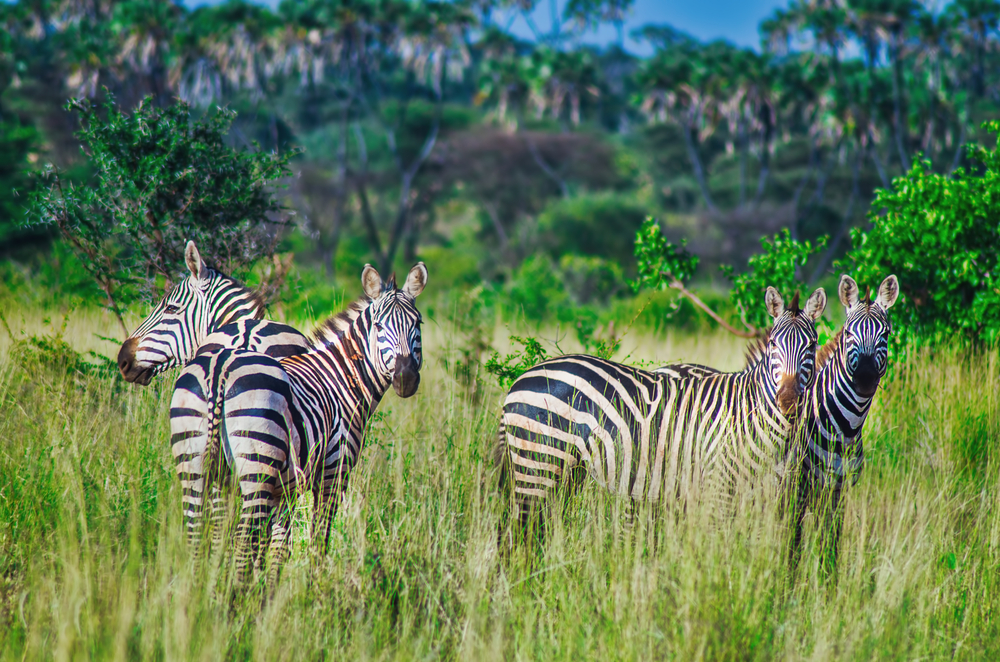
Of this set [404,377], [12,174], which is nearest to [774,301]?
[404,377]

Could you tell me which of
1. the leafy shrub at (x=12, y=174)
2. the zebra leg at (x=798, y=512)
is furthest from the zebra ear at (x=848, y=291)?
the leafy shrub at (x=12, y=174)

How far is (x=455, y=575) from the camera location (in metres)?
3.82

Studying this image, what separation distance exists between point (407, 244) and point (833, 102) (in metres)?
16.9

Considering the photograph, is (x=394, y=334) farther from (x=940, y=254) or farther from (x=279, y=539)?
(x=940, y=254)

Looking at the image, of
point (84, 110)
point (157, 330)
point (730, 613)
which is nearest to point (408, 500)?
point (157, 330)

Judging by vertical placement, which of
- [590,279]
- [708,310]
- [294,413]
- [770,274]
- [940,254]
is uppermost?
[590,279]

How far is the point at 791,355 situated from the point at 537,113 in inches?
1559

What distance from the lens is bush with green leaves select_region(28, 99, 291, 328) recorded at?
5738mm

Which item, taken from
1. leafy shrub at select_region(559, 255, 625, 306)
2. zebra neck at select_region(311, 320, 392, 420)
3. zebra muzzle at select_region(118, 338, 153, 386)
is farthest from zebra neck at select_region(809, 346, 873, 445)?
leafy shrub at select_region(559, 255, 625, 306)

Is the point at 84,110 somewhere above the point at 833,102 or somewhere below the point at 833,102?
below

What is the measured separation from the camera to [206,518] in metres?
3.59

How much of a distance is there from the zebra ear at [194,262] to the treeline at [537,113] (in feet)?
69.6

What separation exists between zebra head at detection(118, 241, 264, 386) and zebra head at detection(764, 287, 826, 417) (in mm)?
2663

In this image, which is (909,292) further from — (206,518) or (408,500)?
(206,518)
